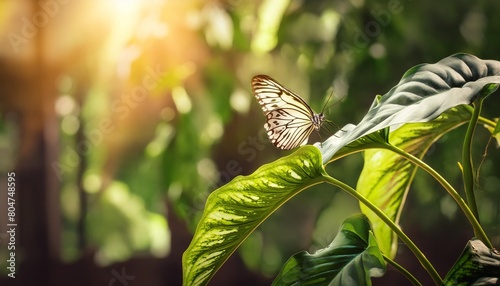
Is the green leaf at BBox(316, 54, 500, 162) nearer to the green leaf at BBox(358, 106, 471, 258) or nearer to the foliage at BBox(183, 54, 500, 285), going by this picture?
the foliage at BBox(183, 54, 500, 285)

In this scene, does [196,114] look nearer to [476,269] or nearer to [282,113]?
[282,113]

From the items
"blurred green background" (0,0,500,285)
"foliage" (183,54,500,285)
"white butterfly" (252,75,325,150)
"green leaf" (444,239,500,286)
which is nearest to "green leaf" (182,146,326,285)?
"foliage" (183,54,500,285)

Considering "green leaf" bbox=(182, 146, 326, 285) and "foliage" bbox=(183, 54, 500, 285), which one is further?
"green leaf" bbox=(182, 146, 326, 285)

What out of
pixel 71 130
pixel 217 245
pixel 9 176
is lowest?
pixel 217 245

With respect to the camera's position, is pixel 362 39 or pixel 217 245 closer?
pixel 217 245

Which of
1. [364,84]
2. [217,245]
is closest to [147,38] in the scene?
[364,84]

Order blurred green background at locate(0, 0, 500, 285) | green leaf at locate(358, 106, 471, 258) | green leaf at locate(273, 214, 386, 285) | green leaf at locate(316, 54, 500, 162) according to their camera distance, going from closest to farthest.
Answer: green leaf at locate(316, 54, 500, 162)
green leaf at locate(273, 214, 386, 285)
green leaf at locate(358, 106, 471, 258)
blurred green background at locate(0, 0, 500, 285)

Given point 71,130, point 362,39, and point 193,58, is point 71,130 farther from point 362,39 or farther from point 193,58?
point 362,39
